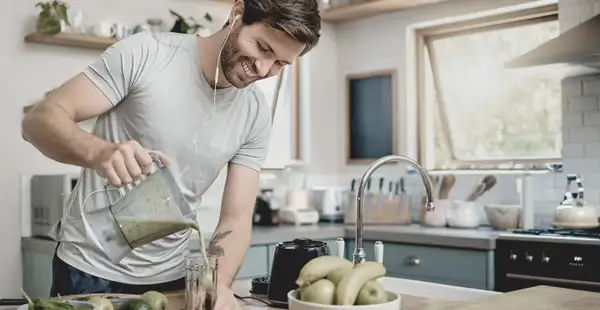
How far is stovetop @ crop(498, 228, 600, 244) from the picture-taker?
3.18 meters

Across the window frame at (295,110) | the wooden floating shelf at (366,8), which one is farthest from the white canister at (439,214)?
the wooden floating shelf at (366,8)

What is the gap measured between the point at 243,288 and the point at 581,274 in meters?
1.66

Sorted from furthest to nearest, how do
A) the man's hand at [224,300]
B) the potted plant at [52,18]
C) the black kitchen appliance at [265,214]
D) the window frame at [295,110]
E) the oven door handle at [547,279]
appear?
the window frame at [295,110], the black kitchen appliance at [265,214], the potted plant at [52,18], the oven door handle at [547,279], the man's hand at [224,300]

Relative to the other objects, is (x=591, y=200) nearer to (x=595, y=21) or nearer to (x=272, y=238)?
(x=595, y=21)

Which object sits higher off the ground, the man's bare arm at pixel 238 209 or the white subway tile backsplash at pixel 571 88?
the white subway tile backsplash at pixel 571 88

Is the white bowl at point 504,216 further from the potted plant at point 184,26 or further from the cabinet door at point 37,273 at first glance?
the cabinet door at point 37,273

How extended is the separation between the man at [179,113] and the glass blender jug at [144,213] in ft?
1.22

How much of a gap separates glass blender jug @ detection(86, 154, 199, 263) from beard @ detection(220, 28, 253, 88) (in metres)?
0.57

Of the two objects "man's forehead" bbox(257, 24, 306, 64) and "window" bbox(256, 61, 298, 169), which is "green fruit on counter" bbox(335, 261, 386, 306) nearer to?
"man's forehead" bbox(257, 24, 306, 64)

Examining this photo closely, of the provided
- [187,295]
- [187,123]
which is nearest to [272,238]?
[187,123]

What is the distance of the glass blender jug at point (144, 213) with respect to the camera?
1.48 m

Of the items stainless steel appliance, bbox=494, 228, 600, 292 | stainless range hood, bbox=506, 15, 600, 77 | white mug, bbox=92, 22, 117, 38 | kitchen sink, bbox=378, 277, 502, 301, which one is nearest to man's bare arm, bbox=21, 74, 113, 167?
kitchen sink, bbox=378, 277, 502, 301

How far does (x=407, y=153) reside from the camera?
449 cm

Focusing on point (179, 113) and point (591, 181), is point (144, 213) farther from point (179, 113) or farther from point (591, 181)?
point (591, 181)
